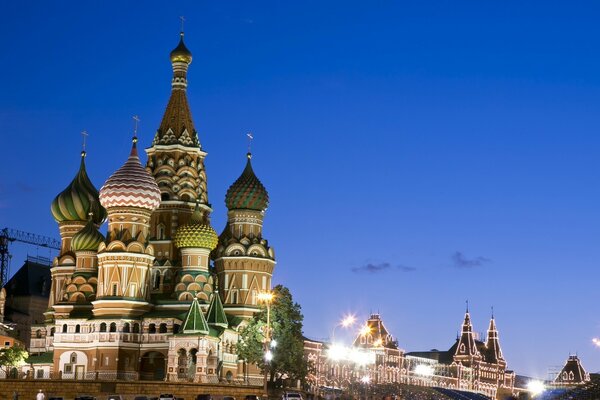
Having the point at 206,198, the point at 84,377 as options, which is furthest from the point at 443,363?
the point at 84,377

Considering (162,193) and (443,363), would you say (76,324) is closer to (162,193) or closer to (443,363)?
(162,193)

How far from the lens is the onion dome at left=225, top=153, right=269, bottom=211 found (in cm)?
8281

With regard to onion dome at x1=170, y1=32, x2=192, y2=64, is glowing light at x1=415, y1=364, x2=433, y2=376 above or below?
below

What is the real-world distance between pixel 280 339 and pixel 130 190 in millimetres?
15484

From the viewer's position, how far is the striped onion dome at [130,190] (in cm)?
7612

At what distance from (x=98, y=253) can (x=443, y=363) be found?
128318mm

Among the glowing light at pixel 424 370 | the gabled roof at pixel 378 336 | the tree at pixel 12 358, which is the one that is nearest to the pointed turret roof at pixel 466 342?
the glowing light at pixel 424 370

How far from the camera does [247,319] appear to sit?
256 ft

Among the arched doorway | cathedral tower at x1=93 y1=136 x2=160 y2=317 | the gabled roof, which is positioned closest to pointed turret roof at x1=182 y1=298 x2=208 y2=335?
the arched doorway

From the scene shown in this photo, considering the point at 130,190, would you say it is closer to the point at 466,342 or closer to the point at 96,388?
the point at 96,388

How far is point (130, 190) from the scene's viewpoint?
7631 cm

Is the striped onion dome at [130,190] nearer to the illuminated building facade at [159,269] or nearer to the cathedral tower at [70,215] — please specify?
the illuminated building facade at [159,269]

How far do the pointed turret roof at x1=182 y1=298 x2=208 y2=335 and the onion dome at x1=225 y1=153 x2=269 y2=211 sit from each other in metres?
13.7

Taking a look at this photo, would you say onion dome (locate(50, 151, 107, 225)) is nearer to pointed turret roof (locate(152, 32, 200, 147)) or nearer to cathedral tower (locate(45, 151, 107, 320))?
cathedral tower (locate(45, 151, 107, 320))
